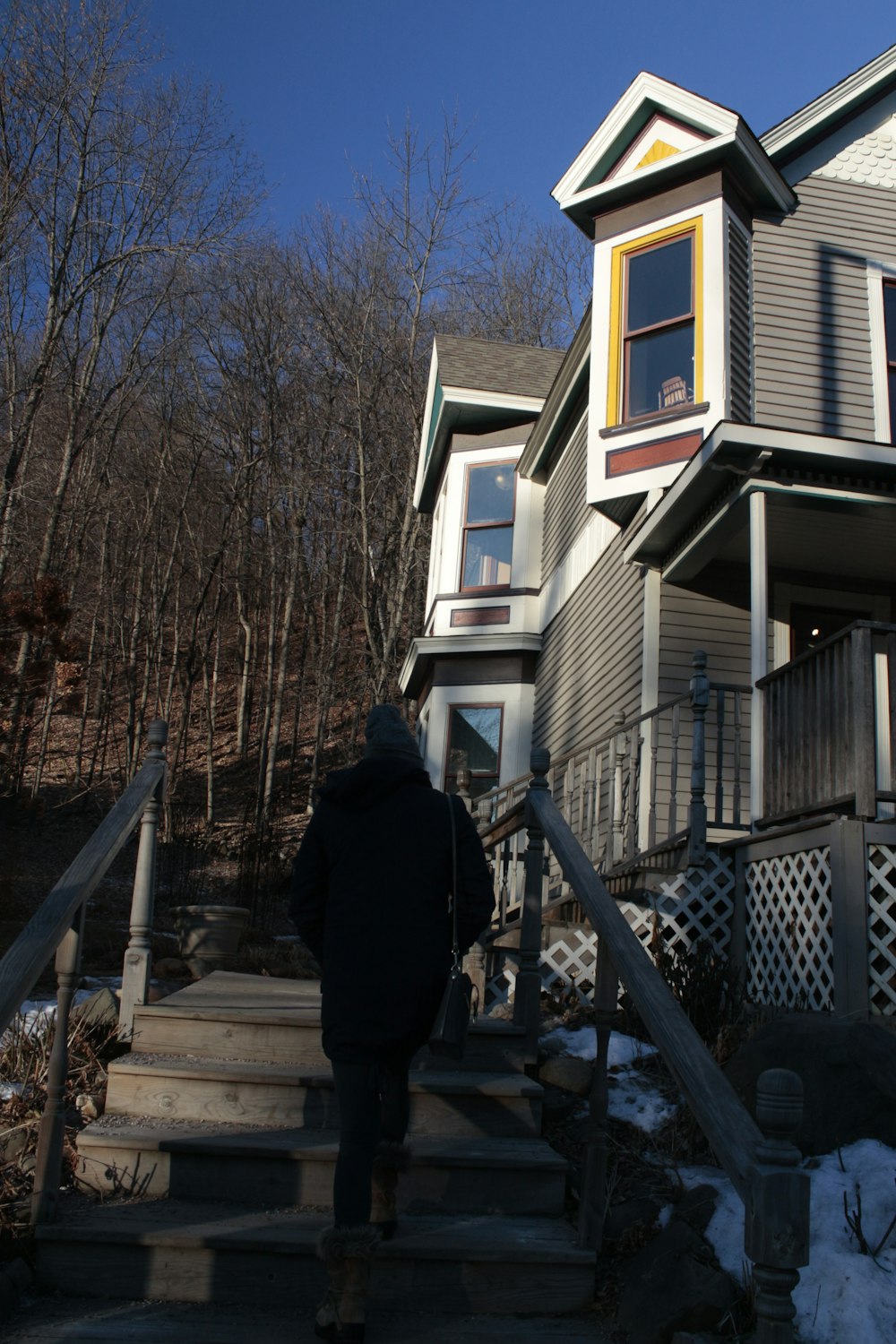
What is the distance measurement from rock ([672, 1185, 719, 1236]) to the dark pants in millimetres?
1118

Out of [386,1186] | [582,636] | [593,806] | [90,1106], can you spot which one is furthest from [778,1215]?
[582,636]

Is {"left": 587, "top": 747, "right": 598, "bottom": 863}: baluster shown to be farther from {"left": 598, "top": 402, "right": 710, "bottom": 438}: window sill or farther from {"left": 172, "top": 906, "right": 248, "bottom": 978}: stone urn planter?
{"left": 598, "top": 402, "right": 710, "bottom": 438}: window sill

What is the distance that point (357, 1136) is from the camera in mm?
3129

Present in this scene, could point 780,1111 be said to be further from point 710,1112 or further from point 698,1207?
point 698,1207

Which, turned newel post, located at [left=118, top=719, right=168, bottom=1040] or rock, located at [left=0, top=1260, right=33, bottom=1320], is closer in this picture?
rock, located at [left=0, top=1260, right=33, bottom=1320]

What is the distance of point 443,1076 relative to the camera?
443 cm

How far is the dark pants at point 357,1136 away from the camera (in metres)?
3.08

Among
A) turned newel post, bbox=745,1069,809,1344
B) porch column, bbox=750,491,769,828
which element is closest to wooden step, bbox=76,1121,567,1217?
turned newel post, bbox=745,1069,809,1344

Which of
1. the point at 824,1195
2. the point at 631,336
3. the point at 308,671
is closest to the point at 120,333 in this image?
the point at 308,671

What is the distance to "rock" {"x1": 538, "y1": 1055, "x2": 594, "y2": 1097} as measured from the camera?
4.93 m

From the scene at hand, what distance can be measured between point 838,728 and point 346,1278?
4547mm

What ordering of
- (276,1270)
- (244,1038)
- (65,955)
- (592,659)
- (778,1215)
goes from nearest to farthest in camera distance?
(778,1215), (276,1270), (65,955), (244,1038), (592,659)

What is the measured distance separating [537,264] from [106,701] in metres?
15.1

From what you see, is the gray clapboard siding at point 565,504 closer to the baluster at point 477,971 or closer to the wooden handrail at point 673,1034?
the baluster at point 477,971
